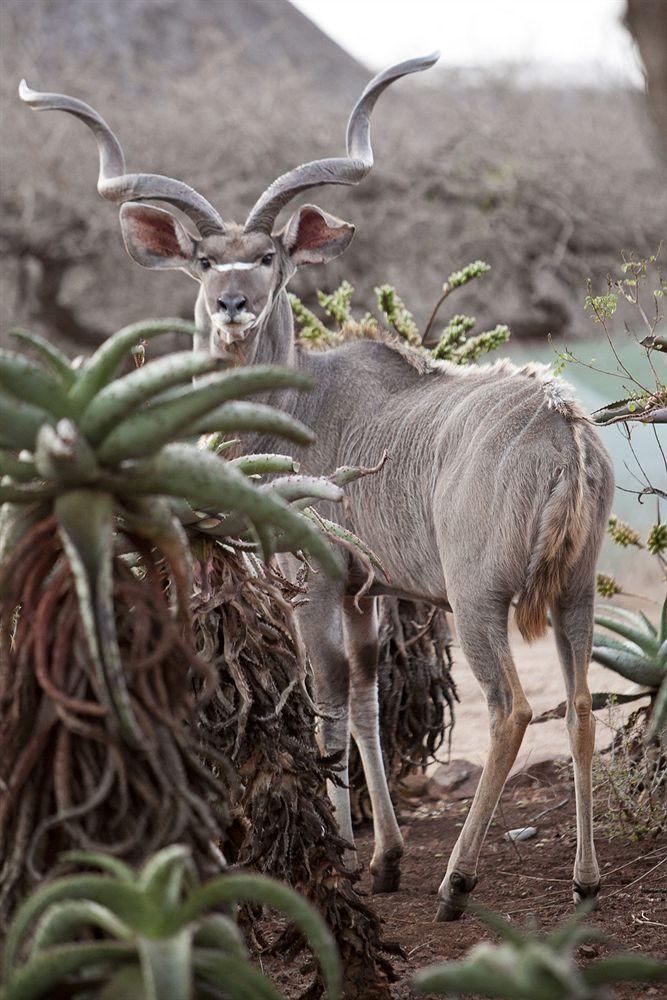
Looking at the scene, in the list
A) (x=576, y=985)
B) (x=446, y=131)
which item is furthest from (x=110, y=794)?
(x=446, y=131)

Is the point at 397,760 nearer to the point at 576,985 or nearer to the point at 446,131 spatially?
the point at 576,985

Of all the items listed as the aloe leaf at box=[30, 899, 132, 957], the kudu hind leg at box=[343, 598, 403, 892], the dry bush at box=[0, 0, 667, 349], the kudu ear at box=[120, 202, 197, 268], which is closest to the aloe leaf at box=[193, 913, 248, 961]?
the aloe leaf at box=[30, 899, 132, 957]

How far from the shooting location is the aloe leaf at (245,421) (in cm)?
194

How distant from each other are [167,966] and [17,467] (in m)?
0.78

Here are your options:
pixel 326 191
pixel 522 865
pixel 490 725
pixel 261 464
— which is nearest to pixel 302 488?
pixel 261 464

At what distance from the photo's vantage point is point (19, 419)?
192 centimetres

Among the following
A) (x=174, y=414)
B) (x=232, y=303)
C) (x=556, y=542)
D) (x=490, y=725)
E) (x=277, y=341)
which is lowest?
(x=174, y=414)

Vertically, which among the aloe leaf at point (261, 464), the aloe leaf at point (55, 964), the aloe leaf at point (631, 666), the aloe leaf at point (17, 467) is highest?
the aloe leaf at point (631, 666)

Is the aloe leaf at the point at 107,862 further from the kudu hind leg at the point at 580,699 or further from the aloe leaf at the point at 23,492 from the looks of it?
the kudu hind leg at the point at 580,699

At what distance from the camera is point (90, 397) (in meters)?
1.95

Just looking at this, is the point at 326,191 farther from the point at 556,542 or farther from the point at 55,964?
the point at 55,964

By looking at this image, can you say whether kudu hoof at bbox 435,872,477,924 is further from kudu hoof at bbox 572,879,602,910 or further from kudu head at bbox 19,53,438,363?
kudu head at bbox 19,53,438,363

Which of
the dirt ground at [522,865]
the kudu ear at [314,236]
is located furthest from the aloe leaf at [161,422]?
the kudu ear at [314,236]

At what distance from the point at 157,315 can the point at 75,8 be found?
547cm
